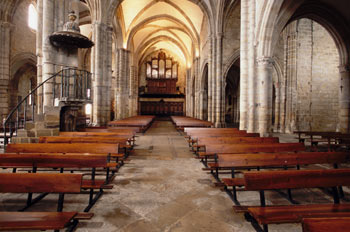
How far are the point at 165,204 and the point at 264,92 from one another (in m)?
6.83

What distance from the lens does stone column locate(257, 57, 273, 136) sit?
8.06 metres

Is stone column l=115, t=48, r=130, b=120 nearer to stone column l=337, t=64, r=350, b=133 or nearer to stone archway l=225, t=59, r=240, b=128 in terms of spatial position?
stone archway l=225, t=59, r=240, b=128

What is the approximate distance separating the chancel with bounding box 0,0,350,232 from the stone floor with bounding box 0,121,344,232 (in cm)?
2

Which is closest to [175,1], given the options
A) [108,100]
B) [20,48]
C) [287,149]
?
[108,100]

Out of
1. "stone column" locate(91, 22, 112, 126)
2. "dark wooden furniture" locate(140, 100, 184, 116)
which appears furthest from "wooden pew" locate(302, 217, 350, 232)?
"dark wooden furniture" locate(140, 100, 184, 116)

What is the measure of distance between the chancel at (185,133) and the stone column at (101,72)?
0.07 metres

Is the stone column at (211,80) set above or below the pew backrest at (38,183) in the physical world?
above

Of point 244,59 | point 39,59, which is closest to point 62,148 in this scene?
point 39,59

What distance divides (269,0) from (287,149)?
6.15 m

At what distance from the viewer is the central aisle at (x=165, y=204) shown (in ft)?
7.88

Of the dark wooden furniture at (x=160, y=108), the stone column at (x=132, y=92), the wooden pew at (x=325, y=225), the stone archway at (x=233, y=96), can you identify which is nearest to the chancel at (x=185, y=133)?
the wooden pew at (x=325, y=225)

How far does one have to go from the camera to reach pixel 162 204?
2943mm

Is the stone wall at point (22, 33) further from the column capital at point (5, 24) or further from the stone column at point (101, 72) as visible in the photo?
the stone column at point (101, 72)

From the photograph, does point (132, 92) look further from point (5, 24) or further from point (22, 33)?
point (5, 24)
